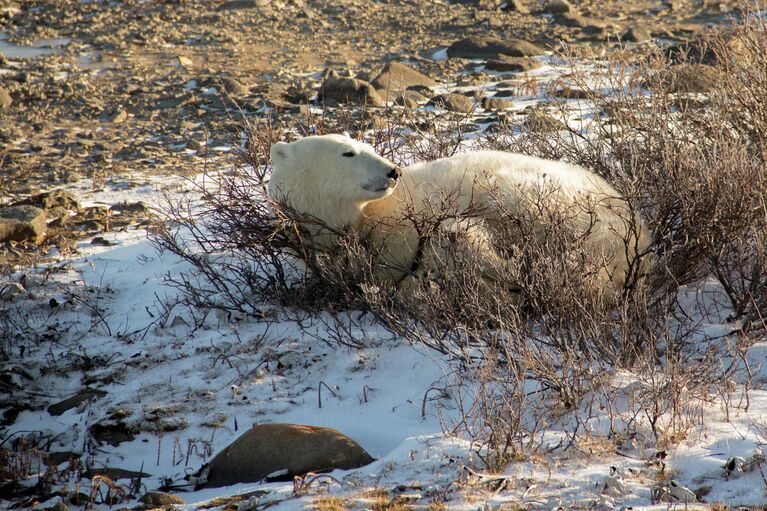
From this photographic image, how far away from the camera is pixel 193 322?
474cm

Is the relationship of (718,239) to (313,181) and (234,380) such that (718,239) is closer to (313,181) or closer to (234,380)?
(313,181)

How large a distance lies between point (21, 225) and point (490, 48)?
775 cm

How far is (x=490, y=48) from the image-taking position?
11.9 m

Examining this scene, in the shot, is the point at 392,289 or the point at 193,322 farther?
the point at 193,322

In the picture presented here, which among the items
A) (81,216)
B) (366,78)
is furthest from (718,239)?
(366,78)

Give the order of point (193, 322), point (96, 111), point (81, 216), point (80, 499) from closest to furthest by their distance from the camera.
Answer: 1. point (80, 499)
2. point (193, 322)
3. point (81, 216)
4. point (96, 111)

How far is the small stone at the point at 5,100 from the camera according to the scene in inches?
363

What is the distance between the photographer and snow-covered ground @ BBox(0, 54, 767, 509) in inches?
116

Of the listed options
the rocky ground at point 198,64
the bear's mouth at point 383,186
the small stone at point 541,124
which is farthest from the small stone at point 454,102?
the bear's mouth at point 383,186

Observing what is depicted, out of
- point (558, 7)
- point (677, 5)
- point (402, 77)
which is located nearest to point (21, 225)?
point (402, 77)

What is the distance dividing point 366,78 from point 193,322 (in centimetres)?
636

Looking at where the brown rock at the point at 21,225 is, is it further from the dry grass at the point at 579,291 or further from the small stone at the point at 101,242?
the dry grass at the point at 579,291

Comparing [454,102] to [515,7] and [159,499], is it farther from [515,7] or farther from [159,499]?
[515,7]

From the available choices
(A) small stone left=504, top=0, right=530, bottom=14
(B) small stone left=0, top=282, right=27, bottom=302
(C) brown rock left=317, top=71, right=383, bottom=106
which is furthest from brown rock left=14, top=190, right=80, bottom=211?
(A) small stone left=504, top=0, right=530, bottom=14
